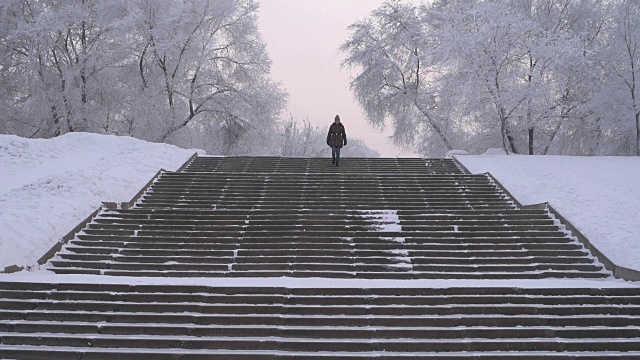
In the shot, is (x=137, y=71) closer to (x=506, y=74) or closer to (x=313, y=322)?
(x=506, y=74)

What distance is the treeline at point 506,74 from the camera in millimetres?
22922

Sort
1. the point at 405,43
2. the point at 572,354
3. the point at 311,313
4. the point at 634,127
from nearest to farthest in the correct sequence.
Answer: the point at 572,354 < the point at 311,313 < the point at 634,127 < the point at 405,43

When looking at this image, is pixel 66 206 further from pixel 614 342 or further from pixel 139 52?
pixel 139 52

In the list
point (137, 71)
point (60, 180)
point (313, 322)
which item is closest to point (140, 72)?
point (137, 71)

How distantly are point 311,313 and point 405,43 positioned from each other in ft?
73.2

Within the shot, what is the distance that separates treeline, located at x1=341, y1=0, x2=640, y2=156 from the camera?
22.9 meters

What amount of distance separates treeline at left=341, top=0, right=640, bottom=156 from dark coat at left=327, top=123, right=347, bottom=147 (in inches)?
254

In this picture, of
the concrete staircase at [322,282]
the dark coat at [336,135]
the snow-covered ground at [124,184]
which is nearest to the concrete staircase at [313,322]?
the concrete staircase at [322,282]

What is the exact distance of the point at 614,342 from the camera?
7.47 m

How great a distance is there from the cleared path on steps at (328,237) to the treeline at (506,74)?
885cm

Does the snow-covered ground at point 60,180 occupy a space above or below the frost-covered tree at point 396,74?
below

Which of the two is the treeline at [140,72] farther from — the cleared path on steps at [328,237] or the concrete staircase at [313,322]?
the concrete staircase at [313,322]

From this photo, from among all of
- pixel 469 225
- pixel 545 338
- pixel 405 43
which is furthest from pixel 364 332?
pixel 405 43

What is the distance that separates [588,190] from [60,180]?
453 inches
